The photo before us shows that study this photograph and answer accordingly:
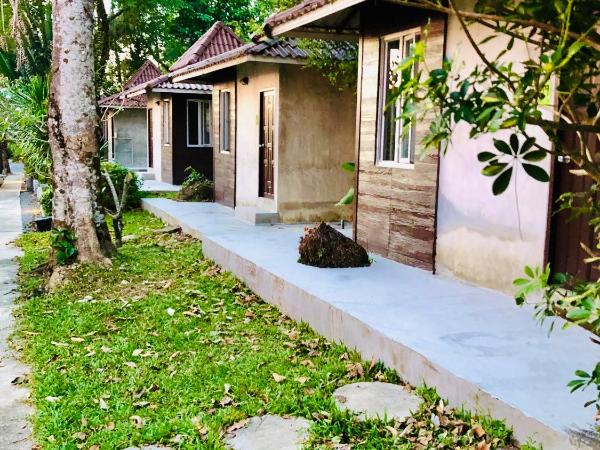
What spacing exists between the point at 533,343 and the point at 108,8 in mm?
31647

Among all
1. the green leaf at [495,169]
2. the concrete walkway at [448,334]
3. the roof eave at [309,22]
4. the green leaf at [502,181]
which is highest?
the roof eave at [309,22]

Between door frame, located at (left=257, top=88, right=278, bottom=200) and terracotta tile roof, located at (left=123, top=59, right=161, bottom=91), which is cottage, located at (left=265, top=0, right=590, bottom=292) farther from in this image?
terracotta tile roof, located at (left=123, top=59, right=161, bottom=91)

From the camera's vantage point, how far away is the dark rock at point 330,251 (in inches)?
289

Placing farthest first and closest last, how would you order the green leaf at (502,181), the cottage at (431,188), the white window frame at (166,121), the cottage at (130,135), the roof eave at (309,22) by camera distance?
the cottage at (130,135), the white window frame at (166,121), the roof eave at (309,22), the cottage at (431,188), the green leaf at (502,181)

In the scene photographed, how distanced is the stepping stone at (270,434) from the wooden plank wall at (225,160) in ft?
32.1

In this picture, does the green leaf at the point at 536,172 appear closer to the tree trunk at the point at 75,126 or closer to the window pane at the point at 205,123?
the tree trunk at the point at 75,126

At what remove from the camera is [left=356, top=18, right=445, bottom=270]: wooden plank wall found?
280 inches

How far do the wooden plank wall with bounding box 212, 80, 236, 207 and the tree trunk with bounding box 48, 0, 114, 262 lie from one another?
546cm

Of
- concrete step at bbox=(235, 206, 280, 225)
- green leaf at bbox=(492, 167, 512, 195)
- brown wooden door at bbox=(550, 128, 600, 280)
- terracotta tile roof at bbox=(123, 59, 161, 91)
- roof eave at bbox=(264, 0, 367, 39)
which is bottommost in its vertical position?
concrete step at bbox=(235, 206, 280, 225)

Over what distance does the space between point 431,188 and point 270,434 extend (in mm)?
3852

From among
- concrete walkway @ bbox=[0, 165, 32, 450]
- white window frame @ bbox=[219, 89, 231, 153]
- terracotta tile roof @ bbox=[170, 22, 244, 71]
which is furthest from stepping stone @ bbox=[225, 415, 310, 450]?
terracotta tile roof @ bbox=[170, 22, 244, 71]

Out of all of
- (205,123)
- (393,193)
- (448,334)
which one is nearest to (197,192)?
(205,123)

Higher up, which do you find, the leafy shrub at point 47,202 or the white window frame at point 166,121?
Result: the white window frame at point 166,121

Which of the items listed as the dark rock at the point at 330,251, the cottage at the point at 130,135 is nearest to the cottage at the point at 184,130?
the cottage at the point at 130,135
